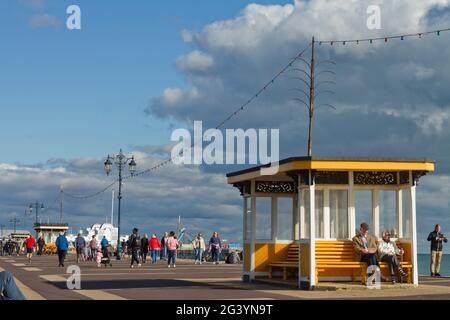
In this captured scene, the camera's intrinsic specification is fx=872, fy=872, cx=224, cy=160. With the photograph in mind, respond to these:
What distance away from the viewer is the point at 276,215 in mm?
26719

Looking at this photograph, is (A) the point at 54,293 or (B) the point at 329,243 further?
(B) the point at 329,243

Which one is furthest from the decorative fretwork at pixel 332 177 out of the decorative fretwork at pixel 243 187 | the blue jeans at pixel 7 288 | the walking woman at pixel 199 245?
the walking woman at pixel 199 245

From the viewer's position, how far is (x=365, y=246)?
22.8 metres

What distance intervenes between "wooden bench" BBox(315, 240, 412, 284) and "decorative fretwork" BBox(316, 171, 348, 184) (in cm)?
162

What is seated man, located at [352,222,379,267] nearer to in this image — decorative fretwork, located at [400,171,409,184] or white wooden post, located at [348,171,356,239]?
white wooden post, located at [348,171,356,239]

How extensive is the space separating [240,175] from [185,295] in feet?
23.3

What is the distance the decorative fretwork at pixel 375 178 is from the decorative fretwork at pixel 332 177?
34cm

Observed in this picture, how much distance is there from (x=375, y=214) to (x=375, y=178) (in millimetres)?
1039

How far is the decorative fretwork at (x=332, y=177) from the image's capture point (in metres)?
23.5

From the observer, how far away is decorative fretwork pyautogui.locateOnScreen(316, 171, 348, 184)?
23547 mm

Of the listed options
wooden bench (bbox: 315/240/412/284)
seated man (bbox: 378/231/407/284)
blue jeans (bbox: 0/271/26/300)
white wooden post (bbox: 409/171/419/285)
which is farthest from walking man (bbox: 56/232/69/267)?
blue jeans (bbox: 0/271/26/300)

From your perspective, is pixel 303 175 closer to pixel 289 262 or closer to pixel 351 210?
pixel 351 210
